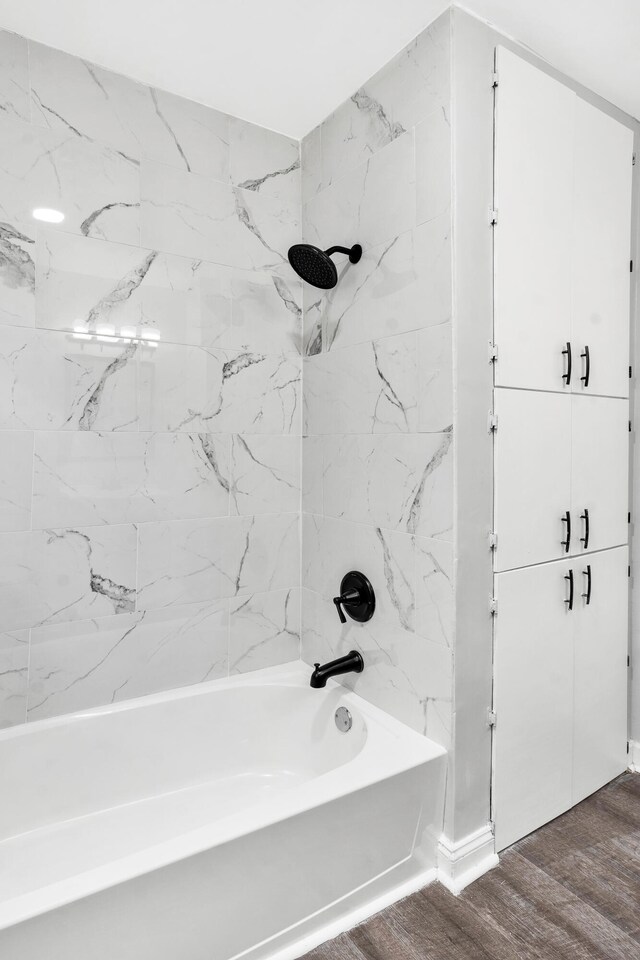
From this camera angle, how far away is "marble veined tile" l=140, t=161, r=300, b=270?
201 cm

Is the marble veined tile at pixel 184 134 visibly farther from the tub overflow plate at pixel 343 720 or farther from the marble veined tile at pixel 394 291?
the tub overflow plate at pixel 343 720

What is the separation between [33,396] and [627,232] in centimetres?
226

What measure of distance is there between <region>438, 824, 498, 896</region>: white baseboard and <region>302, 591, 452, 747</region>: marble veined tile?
31 cm

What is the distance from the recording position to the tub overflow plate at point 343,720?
1976mm

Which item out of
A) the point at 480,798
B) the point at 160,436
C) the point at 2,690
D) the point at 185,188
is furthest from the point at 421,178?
the point at 2,690

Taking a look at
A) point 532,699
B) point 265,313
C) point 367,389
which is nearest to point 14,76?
point 265,313

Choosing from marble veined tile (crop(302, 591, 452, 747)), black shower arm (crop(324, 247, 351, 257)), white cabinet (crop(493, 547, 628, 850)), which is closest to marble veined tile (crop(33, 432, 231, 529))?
marble veined tile (crop(302, 591, 452, 747))

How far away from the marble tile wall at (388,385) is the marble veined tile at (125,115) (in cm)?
42

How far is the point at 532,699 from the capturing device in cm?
187

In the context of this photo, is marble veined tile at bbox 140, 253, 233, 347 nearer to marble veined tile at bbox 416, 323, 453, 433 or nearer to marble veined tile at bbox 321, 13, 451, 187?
marble veined tile at bbox 321, 13, 451, 187

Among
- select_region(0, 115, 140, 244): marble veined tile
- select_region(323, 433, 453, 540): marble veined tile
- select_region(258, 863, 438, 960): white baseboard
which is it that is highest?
select_region(0, 115, 140, 244): marble veined tile

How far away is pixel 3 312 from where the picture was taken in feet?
5.78

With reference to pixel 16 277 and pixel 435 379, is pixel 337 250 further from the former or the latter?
pixel 16 277

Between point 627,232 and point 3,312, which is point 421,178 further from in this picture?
point 3,312
